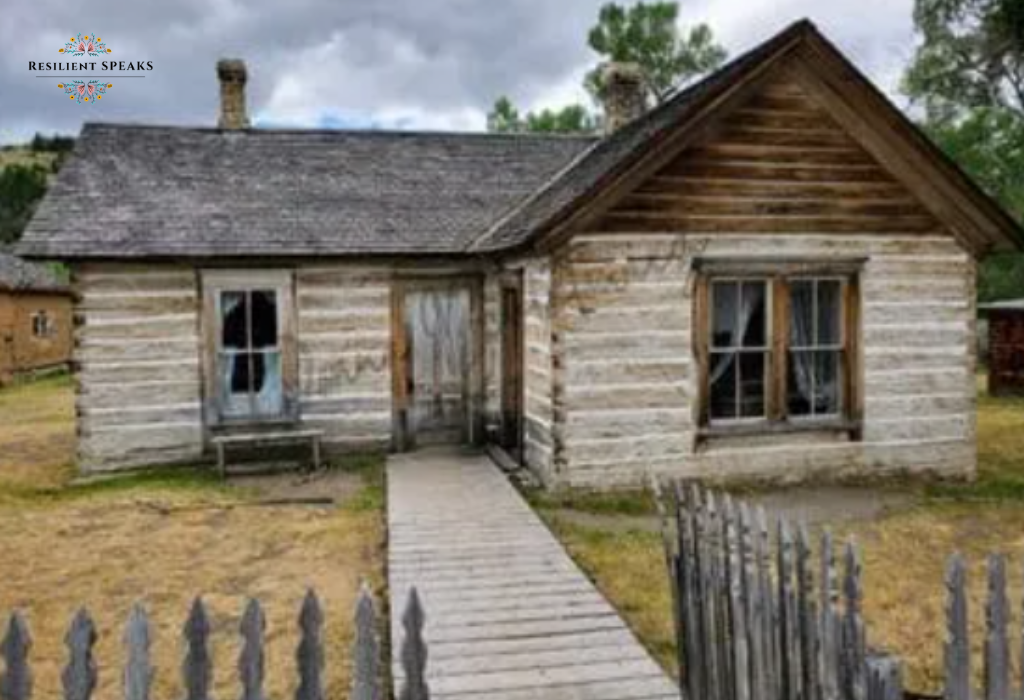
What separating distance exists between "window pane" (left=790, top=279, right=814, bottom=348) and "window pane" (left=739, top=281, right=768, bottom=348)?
0.38 m

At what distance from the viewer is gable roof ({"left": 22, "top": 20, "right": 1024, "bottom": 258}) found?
11016 mm

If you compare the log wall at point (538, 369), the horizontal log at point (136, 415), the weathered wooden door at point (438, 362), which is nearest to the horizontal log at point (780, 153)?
the log wall at point (538, 369)

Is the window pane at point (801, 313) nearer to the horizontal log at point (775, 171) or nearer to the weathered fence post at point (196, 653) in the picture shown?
the horizontal log at point (775, 171)

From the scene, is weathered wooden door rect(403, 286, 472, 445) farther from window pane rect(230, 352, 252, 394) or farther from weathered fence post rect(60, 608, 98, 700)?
weathered fence post rect(60, 608, 98, 700)

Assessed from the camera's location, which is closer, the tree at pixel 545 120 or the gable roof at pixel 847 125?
the gable roof at pixel 847 125

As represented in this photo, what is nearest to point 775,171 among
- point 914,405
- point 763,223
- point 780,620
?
point 763,223

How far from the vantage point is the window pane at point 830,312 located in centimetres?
1179

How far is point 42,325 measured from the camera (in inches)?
1280

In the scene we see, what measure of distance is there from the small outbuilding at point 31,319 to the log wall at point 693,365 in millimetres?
23547

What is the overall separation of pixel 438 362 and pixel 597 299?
12.9ft

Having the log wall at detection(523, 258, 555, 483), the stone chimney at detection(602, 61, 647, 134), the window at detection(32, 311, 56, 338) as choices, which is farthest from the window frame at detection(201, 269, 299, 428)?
the window at detection(32, 311, 56, 338)

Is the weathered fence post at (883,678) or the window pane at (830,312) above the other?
the window pane at (830,312)

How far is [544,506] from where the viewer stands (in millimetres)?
10758

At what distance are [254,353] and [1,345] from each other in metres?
20.1
